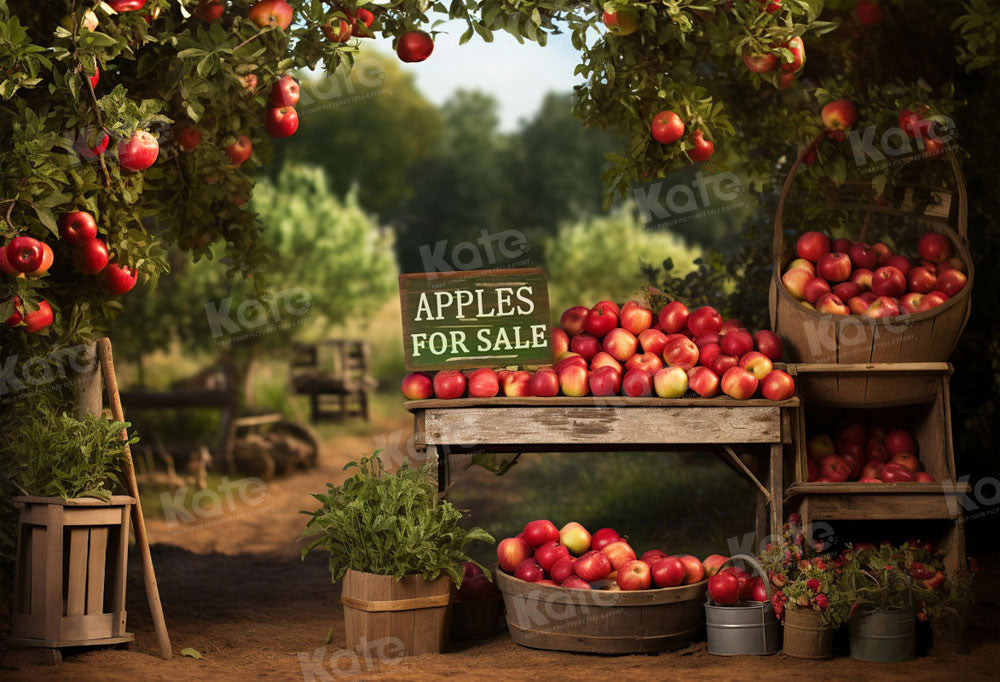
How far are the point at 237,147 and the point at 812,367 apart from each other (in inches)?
124

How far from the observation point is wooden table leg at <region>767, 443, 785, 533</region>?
15.5ft

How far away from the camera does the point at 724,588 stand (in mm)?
4656

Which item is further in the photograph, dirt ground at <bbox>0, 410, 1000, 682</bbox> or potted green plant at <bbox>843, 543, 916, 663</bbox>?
potted green plant at <bbox>843, 543, 916, 663</bbox>

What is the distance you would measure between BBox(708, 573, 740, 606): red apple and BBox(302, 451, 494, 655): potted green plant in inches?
40.9

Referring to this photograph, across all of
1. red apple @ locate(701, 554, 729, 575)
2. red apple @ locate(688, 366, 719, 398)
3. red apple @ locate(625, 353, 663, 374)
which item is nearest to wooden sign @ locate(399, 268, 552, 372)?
red apple @ locate(625, 353, 663, 374)

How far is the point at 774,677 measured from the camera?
4.27 meters

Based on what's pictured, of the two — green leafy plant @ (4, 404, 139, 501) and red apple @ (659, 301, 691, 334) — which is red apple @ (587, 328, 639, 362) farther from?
green leafy plant @ (4, 404, 139, 501)

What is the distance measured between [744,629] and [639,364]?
128 cm

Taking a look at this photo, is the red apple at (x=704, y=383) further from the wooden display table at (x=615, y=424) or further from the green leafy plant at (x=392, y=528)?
the green leafy plant at (x=392, y=528)

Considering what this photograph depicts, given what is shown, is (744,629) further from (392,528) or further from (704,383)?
(392,528)

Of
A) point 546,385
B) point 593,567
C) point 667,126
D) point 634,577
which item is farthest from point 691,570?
point 667,126

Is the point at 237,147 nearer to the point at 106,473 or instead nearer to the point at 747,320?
the point at 106,473

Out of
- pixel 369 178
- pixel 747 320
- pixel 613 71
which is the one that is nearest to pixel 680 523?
pixel 747 320

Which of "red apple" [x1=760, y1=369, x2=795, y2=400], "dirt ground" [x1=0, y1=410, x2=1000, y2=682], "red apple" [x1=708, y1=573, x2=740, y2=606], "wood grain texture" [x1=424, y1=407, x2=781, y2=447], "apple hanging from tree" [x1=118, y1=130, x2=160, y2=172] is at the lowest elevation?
"dirt ground" [x1=0, y1=410, x2=1000, y2=682]
